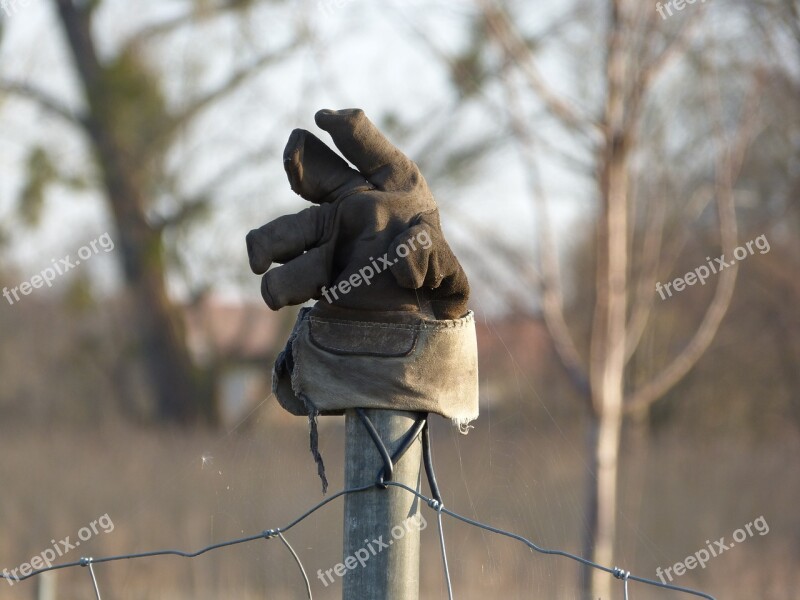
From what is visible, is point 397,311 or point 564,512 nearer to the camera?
point 397,311

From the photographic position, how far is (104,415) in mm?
12438

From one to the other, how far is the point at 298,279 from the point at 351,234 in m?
0.11

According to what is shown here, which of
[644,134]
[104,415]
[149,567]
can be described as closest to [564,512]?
[149,567]

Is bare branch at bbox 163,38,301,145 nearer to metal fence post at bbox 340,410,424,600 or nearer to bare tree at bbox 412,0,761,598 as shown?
bare tree at bbox 412,0,761,598

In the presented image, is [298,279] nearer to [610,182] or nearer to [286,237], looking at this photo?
[286,237]

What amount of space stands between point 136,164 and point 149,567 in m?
7.02

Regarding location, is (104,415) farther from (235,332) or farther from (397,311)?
(397,311)

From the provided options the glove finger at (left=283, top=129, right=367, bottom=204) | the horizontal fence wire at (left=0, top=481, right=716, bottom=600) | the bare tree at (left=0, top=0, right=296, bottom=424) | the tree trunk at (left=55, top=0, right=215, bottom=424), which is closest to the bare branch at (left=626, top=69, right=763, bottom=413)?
the horizontal fence wire at (left=0, top=481, right=716, bottom=600)

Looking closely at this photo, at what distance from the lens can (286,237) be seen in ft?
4.96

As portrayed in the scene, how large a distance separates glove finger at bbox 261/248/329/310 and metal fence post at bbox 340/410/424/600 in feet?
0.72

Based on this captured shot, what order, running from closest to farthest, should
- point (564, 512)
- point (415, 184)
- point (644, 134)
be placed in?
point (415, 184) < point (564, 512) < point (644, 134)

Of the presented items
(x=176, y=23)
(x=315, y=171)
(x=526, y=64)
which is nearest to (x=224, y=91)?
(x=176, y=23)

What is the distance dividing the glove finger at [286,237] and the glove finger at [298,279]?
24 mm

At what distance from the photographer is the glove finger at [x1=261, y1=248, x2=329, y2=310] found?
1490mm
